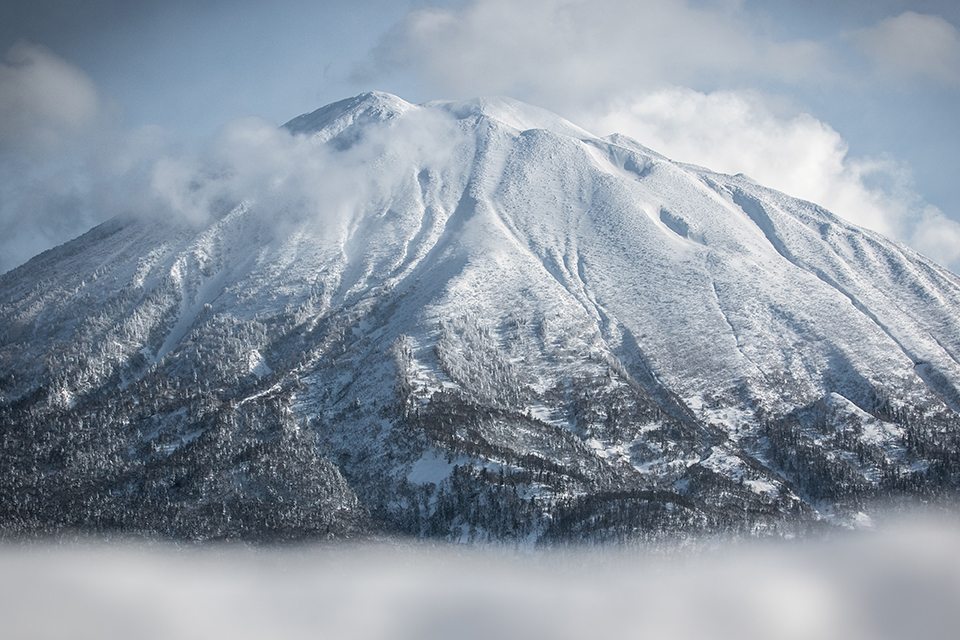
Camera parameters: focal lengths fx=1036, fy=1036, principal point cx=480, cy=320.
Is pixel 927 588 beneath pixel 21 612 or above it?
above

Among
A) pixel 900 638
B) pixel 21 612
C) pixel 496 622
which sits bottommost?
pixel 21 612

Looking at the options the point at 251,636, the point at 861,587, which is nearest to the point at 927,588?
the point at 861,587

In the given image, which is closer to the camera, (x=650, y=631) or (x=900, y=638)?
(x=900, y=638)

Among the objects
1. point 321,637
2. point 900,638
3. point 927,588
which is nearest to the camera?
point 900,638

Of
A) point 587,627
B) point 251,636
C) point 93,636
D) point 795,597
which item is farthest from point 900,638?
point 93,636

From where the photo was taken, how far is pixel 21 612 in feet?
612

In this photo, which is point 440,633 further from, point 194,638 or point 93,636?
point 93,636

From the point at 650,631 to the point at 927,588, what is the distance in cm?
4793

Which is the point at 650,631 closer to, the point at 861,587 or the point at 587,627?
the point at 587,627

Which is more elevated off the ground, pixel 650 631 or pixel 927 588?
pixel 927 588

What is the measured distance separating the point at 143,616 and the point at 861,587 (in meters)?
132

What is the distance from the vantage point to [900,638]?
518 ft

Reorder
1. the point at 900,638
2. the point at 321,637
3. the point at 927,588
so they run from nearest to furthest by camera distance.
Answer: the point at 900,638 → the point at 927,588 → the point at 321,637

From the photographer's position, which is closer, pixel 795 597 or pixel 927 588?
pixel 927 588
